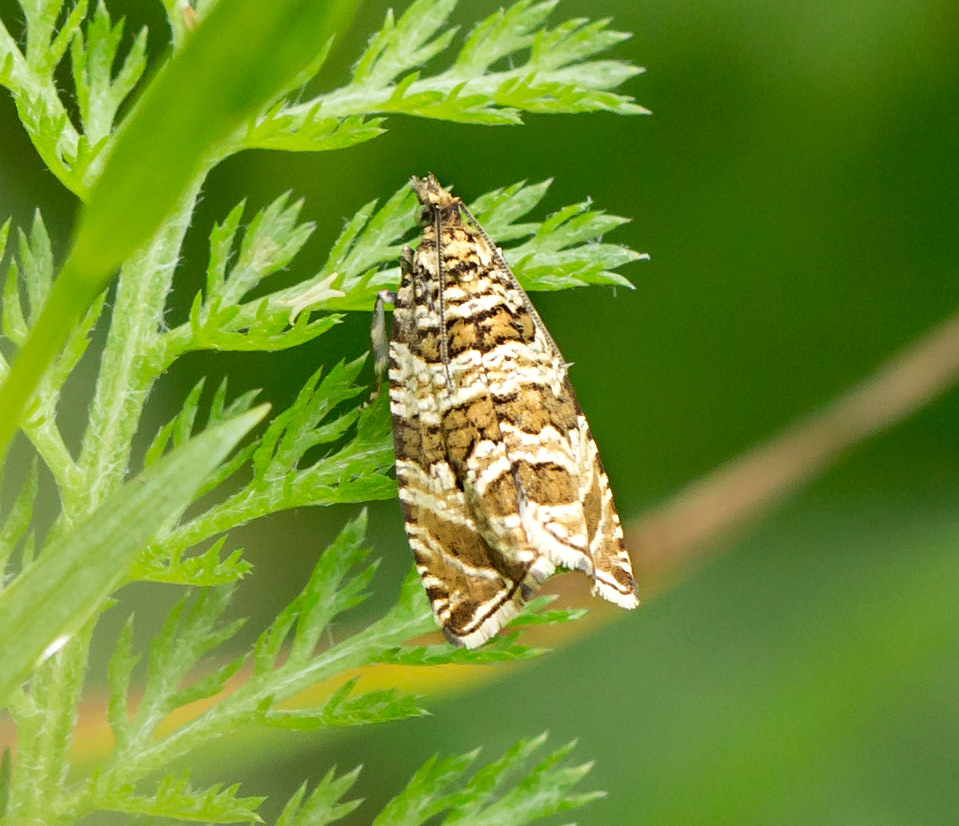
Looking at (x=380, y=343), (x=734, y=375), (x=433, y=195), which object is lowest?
(x=734, y=375)

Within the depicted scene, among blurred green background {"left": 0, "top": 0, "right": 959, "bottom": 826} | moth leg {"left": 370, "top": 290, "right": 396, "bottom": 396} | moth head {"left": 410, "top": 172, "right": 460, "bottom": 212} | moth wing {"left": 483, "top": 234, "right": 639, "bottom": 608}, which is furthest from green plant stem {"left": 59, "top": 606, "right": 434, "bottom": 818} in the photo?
blurred green background {"left": 0, "top": 0, "right": 959, "bottom": 826}

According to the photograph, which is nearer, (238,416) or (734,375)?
(238,416)

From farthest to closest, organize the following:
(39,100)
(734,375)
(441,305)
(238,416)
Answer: (734,375) → (441,305) → (39,100) → (238,416)

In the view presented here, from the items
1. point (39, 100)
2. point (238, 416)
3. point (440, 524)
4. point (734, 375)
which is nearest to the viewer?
point (238, 416)

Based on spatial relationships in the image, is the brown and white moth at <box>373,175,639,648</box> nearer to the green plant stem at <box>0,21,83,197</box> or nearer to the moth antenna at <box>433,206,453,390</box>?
the moth antenna at <box>433,206,453,390</box>

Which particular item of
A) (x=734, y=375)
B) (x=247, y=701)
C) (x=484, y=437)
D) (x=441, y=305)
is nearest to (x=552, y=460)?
(x=484, y=437)

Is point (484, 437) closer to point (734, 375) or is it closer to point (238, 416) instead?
point (238, 416)

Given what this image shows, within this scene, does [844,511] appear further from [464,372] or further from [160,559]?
[160,559]

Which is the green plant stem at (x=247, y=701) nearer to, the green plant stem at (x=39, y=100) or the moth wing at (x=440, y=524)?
the moth wing at (x=440, y=524)
